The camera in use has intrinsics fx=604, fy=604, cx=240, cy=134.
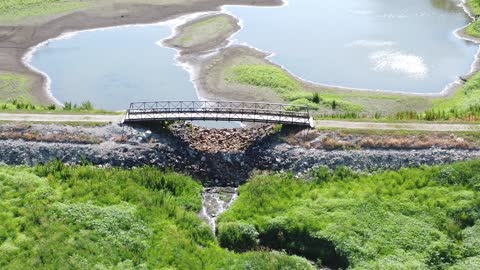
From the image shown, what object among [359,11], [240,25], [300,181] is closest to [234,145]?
[300,181]

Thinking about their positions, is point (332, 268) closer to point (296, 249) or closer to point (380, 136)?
point (296, 249)

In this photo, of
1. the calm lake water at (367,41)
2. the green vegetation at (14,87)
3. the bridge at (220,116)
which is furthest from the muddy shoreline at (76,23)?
the bridge at (220,116)

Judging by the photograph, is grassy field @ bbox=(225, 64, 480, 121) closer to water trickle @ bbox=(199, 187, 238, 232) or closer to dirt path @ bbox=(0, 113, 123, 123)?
water trickle @ bbox=(199, 187, 238, 232)

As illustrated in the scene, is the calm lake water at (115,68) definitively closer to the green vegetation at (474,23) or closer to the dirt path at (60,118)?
the dirt path at (60,118)

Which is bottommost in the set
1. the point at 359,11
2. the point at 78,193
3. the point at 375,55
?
the point at 78,193

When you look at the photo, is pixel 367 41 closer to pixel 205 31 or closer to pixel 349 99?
pixel 349 99

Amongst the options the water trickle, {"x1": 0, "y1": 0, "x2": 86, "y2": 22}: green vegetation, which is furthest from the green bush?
{"x1": 0, "y1": 0, "x2": 86, "y2": 22}: green vegetation

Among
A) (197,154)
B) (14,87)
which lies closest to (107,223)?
(197,154)
